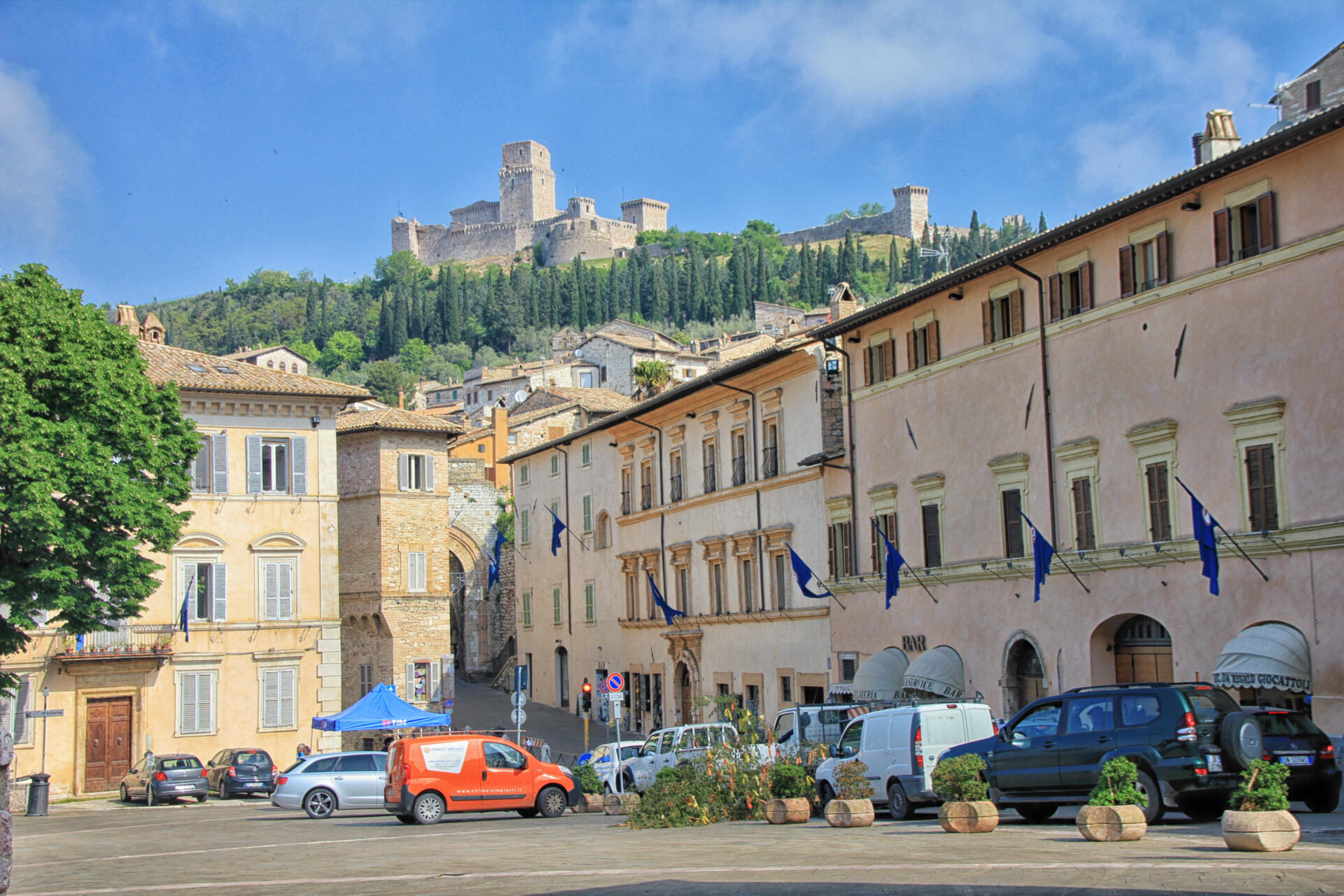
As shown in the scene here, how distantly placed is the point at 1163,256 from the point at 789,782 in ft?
41.4

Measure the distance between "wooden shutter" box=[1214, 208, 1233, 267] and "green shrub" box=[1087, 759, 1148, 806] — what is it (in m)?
13.2

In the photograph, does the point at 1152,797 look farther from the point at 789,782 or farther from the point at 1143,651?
the point at 1143,651

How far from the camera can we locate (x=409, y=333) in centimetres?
18512

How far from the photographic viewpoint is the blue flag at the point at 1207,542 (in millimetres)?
24219

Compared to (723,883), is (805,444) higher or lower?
higher

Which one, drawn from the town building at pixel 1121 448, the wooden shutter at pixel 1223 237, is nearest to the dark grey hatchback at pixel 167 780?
the town building at pixel 1121 448

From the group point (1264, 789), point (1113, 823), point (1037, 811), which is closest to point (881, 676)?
point (1037, 811)

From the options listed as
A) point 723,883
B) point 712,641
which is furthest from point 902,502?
point 723,883

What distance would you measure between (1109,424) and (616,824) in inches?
498

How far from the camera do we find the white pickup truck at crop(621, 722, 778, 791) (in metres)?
27.7

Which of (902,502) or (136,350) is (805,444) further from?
(136,350)

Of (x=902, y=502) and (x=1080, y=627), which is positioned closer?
(x=1080, y=627)

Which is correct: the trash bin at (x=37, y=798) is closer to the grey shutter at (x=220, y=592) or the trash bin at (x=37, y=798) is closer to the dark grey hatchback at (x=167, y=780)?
the dark grey hatchback at (x=167, y=780)

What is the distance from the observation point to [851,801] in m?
19.1
